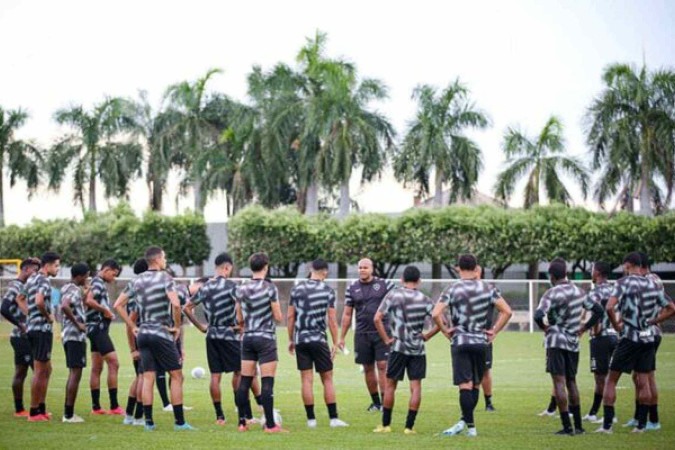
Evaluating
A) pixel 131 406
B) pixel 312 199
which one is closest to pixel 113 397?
pixel 131 406

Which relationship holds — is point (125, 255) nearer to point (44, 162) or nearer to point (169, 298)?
point (44, 162)

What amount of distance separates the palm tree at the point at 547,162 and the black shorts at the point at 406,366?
45.1 metres

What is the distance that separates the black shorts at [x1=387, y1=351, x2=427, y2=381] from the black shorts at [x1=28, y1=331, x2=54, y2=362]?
16.7 feet

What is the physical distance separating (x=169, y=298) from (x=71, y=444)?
2172mm

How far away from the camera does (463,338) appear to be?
45.6 feet

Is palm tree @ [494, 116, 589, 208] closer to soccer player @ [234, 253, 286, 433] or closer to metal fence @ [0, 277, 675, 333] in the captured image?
metal fence @ [0, 277, 675, 333]

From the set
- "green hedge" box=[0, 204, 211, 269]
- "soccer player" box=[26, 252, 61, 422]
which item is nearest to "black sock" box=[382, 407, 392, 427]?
"soccer player" box=[26, 252, 61, 422]

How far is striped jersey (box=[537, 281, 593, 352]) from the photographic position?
46.6 ft

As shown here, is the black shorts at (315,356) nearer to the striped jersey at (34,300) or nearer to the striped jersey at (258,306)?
the striped jersey at (258,306)

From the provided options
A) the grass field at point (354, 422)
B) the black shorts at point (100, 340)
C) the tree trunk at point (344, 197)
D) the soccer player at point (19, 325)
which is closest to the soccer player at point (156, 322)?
the grass field at point (354, 422)

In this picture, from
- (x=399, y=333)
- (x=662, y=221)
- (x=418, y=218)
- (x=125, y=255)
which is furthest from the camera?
(x=125, y=255)

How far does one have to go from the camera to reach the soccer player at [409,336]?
14273mm

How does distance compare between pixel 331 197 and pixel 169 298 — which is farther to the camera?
pixel 331 197

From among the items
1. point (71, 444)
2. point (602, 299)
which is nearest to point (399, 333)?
point (602, 299)
